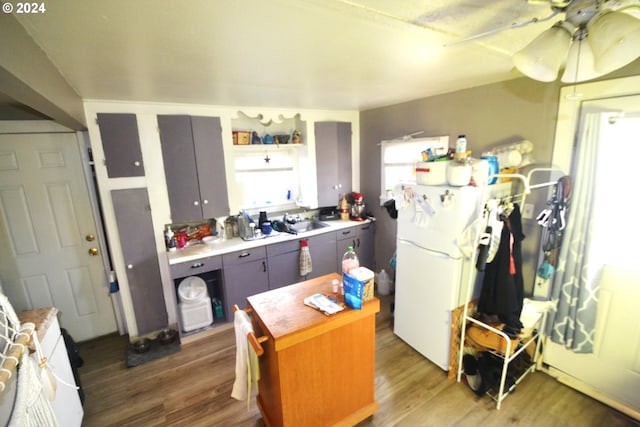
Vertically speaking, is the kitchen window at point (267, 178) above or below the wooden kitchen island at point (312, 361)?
above

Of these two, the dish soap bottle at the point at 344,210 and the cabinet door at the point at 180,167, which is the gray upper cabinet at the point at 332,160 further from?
the cabinet door at the point at 180,167

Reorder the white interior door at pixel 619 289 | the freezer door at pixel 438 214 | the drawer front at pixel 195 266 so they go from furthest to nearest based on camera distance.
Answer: the drawer front at pixel 195 266 < the freezer door at pixel 438 214 < the white interior door at pixel 619 289

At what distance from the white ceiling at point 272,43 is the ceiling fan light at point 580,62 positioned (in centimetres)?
20

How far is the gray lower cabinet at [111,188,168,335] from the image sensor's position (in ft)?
8.45

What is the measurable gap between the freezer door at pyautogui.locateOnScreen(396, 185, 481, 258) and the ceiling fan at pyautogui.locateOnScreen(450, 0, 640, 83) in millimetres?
992

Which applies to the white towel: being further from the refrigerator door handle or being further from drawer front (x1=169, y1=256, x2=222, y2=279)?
the refrigerator door handle

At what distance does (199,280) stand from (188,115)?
167 cm

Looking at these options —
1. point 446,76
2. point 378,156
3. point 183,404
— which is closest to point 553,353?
point 446,76

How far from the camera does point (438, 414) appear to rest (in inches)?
74.7

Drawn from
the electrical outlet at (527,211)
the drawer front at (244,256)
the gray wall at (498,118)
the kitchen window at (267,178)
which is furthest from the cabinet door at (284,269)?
the electrical outlet at (527,211)

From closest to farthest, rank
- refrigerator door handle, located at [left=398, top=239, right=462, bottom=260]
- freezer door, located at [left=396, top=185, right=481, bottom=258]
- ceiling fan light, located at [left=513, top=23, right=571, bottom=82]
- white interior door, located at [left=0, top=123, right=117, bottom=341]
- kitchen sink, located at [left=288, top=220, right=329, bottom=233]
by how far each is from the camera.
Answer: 1. ceiling fan light, located at [left=513, top=23, right=571, bottom=82]
2. freezer door, located at [left=396, top=185, right=481, bottom=258]
3. refrigerator door handle, located at [left=398, top=239, right=462, bottom=260]
4. white interior door, located at [left=0, top=123, right=117, bottom=341]
5. kitchen sink, located at [left=288, top=220, right=329, bottom=233]


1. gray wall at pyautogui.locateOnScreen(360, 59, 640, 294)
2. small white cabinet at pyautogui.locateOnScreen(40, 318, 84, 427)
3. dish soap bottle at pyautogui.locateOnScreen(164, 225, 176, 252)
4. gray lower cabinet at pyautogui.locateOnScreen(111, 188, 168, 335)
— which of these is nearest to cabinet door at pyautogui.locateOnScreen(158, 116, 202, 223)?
dish soap bottle at pyautogui.locateOnScreen(164, 225, 176, 252)

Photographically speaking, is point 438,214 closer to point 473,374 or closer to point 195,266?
point 473,374

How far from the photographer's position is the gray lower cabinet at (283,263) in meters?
3.02
